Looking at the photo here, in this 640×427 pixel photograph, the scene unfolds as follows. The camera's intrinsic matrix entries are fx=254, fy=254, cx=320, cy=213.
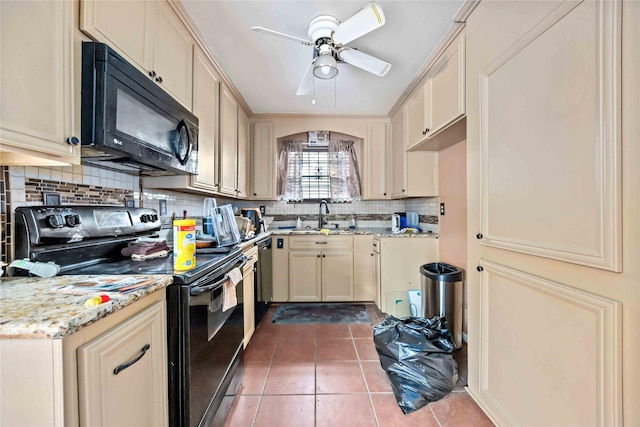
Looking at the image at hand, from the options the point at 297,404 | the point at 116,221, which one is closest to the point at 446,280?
the point at 297,404

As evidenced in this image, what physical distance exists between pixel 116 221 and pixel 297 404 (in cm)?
142

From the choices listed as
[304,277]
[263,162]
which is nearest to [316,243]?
[304,277]

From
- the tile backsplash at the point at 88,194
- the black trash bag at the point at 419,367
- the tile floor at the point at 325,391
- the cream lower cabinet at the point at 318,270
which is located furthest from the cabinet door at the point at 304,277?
the black trash bag at the point at 419,367

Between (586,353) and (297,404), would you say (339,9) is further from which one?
(297,404)

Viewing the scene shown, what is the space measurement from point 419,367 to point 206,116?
2.25 metres

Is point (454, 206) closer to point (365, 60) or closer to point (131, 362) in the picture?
point (365, 60)

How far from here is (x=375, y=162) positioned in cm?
322

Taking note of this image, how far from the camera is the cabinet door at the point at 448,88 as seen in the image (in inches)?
65.2

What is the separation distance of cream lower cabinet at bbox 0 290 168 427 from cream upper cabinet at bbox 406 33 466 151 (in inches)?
79.3

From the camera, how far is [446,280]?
2062mm

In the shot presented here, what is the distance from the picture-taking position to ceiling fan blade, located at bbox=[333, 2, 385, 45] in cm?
128

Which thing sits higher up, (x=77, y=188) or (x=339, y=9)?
(x=339, y=9)

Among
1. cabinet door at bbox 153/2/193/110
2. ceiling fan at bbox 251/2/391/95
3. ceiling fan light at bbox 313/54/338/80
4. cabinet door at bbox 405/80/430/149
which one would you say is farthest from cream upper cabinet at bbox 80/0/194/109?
cabinet door at bbox 405/80/430/149

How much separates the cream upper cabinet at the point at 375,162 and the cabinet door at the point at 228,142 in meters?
1.57
